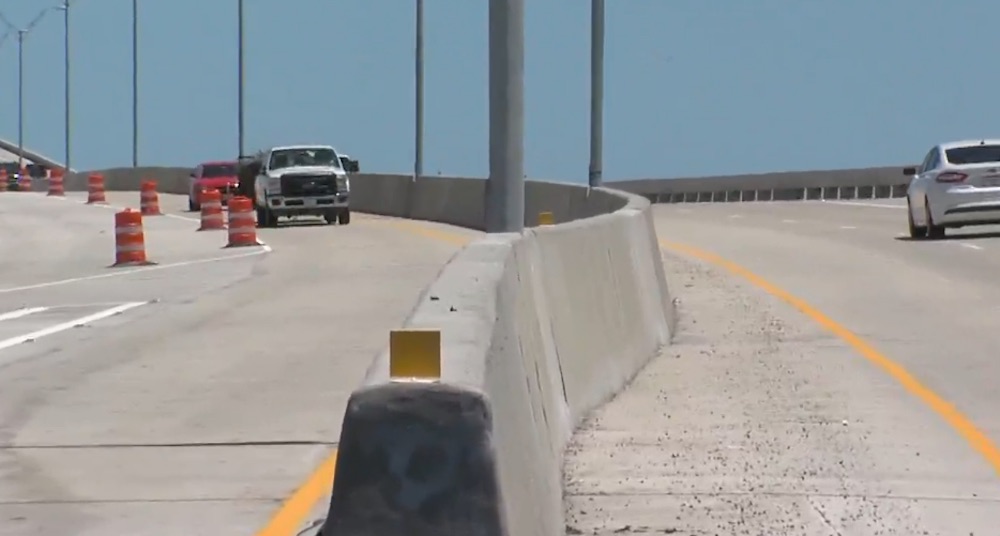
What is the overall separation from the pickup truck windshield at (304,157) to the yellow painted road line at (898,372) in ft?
74.5

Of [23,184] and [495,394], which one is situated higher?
[495,394]

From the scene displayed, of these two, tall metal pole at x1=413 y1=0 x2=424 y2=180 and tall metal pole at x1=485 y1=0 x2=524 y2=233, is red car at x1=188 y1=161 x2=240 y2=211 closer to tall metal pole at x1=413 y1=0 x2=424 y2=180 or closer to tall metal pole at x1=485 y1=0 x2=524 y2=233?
tall metal pole at x1=413 y1=0 x2=424 y2=180

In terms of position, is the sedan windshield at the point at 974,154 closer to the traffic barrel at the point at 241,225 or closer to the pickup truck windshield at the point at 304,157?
the traffic barrel at the point at 241,225

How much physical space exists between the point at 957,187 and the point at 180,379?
19876 mm

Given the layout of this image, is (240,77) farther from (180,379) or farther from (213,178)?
(180,379)

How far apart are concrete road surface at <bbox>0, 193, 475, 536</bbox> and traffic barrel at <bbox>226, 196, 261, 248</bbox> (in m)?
3.07

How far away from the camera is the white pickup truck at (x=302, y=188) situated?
4962 cm

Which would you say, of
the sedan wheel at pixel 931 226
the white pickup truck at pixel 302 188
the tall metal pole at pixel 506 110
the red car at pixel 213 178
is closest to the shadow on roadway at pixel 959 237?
the sedan wheel at pixel 931 226

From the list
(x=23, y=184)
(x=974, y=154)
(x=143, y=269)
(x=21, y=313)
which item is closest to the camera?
(x=21, y=313)

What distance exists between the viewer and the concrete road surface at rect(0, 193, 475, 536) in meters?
10.6

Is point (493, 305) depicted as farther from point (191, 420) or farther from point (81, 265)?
point (81, 265)

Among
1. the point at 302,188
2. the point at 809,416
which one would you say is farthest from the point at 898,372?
the point at 302,188

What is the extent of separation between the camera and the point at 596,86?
Result: 126ft

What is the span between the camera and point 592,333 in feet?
46.1
